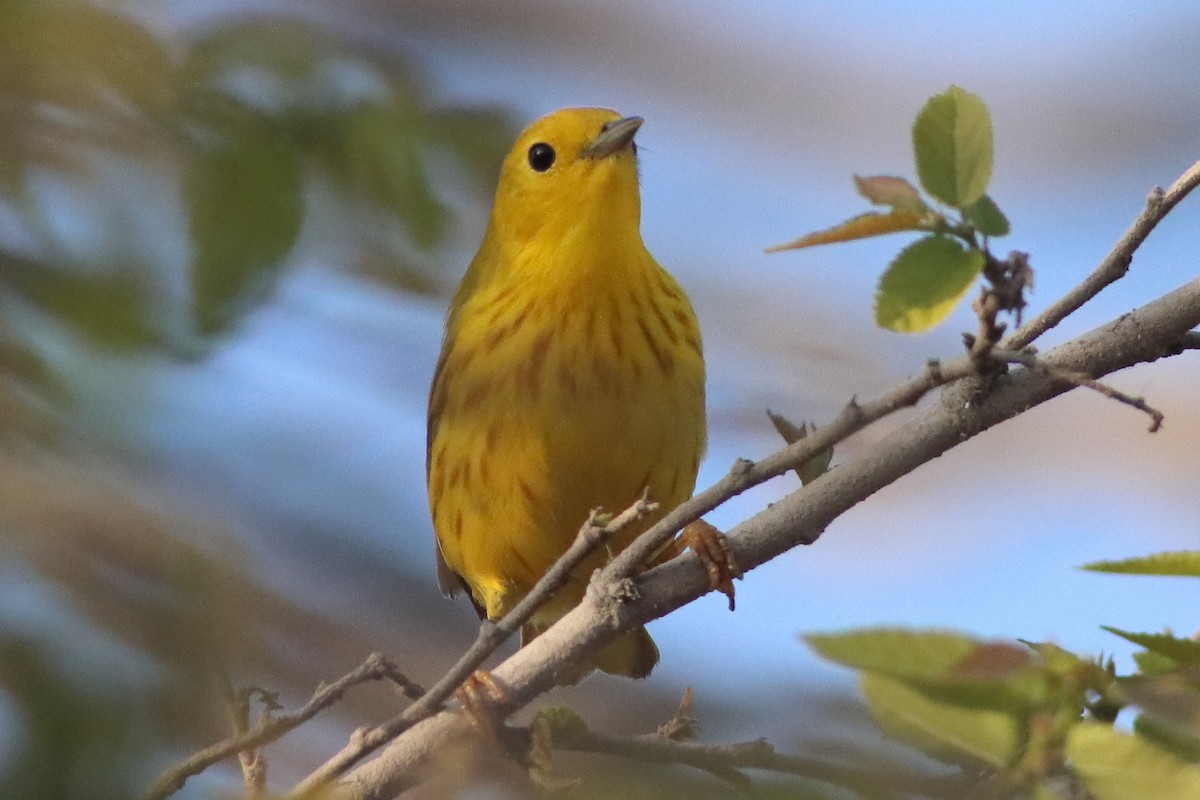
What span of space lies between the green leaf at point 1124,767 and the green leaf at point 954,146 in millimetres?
471

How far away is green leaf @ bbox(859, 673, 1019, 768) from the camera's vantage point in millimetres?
986

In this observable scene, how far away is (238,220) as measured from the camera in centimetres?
151

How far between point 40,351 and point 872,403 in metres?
0.87

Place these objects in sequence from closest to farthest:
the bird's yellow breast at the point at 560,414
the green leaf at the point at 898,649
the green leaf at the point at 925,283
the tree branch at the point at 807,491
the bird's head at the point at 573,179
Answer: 1. the green leaf at the point at 898,649
2. the green leaf at the point at 925,283
3. the tree branch at the point at 807,491
4. the bird's yellow breast at the point at 560,414
5. the bird's head at the point at 573,179

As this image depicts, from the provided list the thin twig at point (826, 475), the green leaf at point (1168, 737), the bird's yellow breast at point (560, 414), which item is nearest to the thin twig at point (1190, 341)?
the thin twig at point (826, 475)

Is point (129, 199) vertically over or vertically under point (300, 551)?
under

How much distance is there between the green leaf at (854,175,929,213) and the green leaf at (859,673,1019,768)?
47 cm

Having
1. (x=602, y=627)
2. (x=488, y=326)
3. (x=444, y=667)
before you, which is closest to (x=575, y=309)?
(x=488, y=326)

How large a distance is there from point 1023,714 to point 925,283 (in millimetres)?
393

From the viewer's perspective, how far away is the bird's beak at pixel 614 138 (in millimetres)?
3738

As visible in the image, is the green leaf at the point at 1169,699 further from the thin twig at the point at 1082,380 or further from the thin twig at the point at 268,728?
the thin twig at the point at 268,728

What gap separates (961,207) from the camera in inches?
50.1

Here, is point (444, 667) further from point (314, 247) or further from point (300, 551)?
point (314, 247)

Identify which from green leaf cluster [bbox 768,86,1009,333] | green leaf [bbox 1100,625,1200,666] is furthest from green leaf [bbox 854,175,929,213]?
green leaf [bbox 1100,625,1200,666]
